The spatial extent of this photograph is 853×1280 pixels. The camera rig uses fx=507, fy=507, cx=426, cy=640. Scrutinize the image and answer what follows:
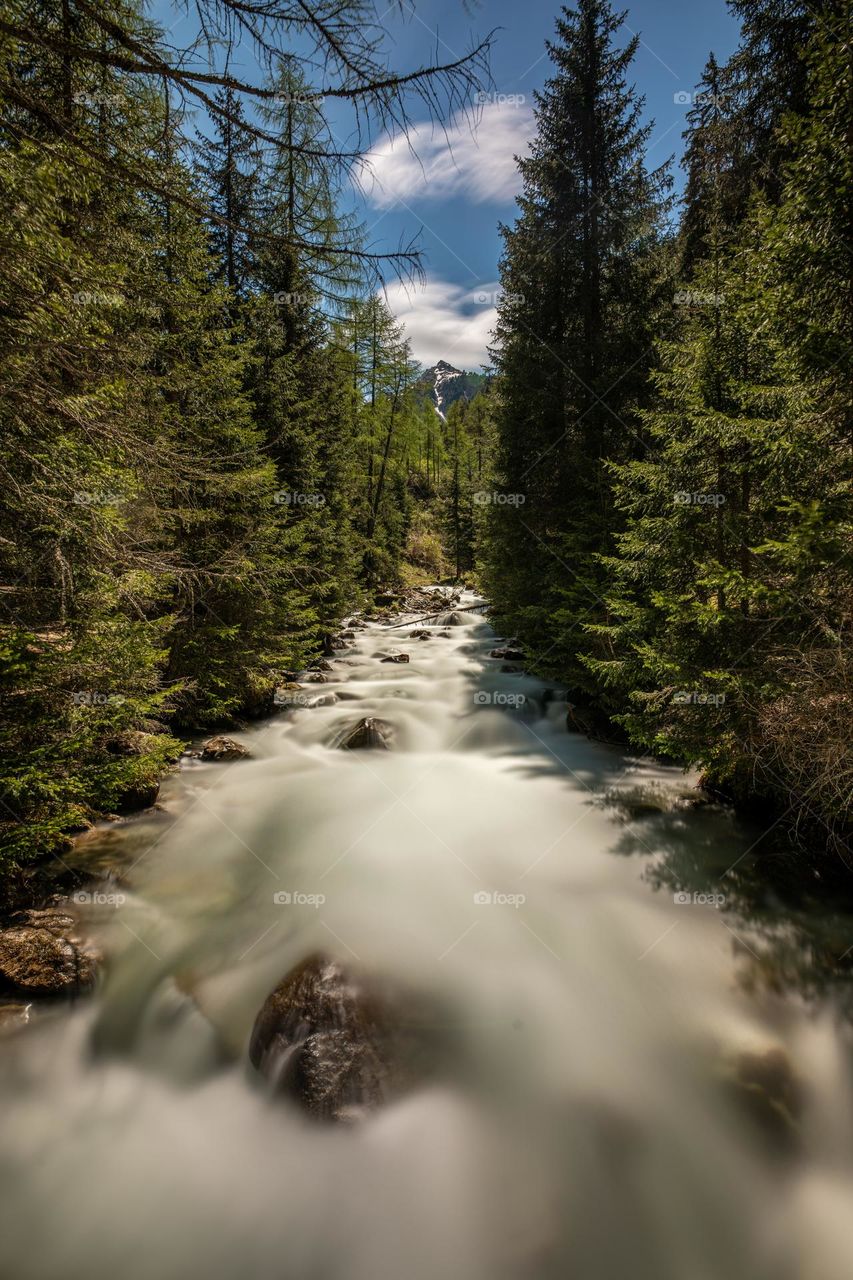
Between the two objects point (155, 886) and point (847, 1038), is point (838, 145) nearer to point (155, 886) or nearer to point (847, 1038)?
point (847, 1038)

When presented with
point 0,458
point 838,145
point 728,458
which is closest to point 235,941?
point 0,458
